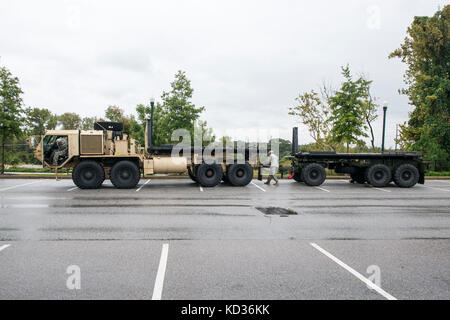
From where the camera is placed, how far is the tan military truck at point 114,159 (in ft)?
50.5

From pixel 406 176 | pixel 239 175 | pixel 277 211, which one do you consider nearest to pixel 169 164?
pixel 239 175

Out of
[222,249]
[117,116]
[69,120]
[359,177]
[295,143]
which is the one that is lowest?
[222,249]

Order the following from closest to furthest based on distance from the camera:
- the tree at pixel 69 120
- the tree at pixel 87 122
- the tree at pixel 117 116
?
the tree at pixel 117 116
the tree at pixel 87 122
the tree at pixel 69 120

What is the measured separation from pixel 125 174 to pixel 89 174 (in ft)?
4.82

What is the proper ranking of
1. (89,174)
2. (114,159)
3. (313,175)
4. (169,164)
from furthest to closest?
(313,175) < (169,164) < (114,159) < (89,174)

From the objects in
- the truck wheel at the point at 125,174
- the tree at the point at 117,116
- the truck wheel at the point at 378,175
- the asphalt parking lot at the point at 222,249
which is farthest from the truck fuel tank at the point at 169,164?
the tree at the point at 117,116

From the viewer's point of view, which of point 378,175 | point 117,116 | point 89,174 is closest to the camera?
point 89,174

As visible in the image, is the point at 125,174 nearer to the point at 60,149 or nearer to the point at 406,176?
the point at 60,149

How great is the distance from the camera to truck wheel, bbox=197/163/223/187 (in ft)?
53.9

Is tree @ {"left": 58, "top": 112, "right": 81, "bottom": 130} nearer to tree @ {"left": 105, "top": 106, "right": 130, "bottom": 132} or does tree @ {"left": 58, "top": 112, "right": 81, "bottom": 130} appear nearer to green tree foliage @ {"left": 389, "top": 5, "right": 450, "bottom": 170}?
tree @ {"left": 105, "top": 106, "right": 130, "bottom": 132}

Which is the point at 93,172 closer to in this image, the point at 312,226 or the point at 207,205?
the point at 207,205

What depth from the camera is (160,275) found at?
4879 millimetres

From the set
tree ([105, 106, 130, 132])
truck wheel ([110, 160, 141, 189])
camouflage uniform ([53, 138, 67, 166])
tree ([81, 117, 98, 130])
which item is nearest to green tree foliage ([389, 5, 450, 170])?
truck wheel ([110, 160, 141, 189])

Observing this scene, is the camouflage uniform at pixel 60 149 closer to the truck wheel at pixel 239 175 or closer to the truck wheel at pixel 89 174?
the truck wheel at pixel 89 174
